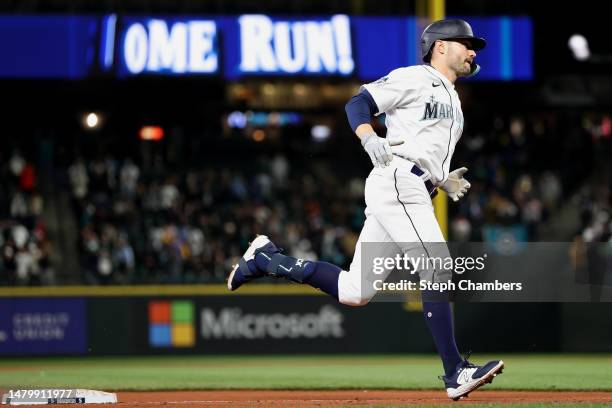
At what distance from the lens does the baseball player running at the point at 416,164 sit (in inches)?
263

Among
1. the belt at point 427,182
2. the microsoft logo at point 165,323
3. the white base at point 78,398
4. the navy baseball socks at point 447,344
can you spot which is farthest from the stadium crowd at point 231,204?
the navy baseball socks at point 447,344

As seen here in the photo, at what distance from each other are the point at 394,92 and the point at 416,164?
0.41 metres

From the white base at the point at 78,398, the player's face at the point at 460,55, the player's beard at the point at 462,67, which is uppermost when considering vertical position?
the player's face at the point at 460,55

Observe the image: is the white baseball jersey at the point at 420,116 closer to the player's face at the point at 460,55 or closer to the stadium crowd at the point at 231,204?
the player's face at the point at 460,55

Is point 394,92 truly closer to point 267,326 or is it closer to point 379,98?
point 379,98

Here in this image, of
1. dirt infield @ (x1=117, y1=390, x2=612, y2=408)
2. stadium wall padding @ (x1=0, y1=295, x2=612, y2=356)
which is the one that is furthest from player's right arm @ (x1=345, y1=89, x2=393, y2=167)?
stadium wall padding @ (x1=0, y1=295, x2=612, y2=356)

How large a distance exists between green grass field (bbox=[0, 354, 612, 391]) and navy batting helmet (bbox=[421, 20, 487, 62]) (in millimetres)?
3010

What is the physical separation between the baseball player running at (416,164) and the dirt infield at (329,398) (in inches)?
26.9

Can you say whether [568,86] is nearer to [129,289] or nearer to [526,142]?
[526,142]

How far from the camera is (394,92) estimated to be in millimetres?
6875

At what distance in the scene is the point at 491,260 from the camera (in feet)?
47.1

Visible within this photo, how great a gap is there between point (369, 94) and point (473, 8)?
672 inches

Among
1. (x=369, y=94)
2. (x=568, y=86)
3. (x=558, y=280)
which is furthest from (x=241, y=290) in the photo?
(x=568, y=86)
